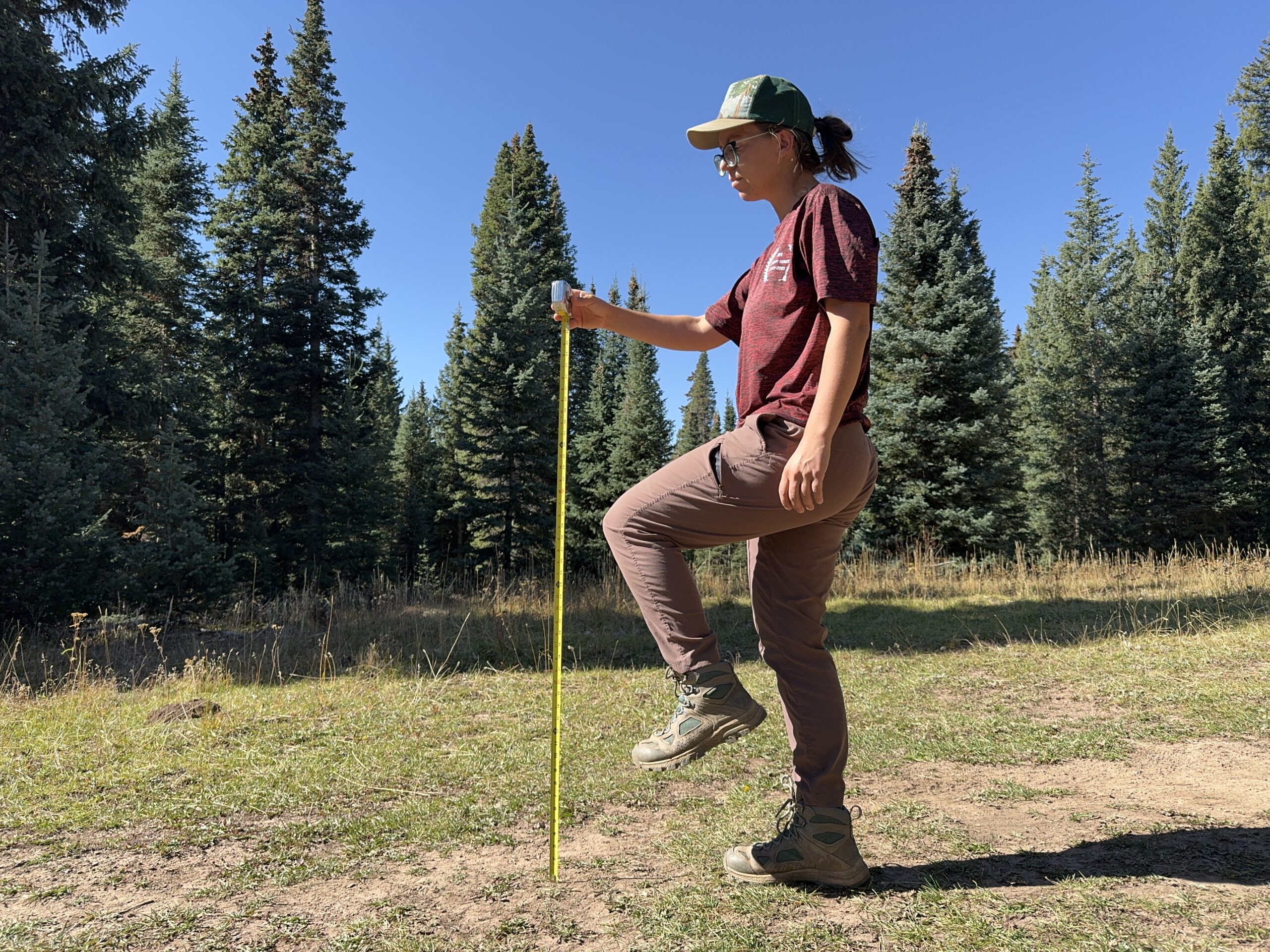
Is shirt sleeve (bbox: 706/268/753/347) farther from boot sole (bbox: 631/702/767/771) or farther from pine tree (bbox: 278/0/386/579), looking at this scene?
pine tree (bbox: 278/0/386/579)

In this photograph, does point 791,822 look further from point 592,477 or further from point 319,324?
point 592,477

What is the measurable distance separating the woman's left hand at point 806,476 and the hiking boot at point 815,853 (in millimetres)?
1065

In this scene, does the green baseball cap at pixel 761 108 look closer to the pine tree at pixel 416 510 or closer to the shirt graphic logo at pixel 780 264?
the shirt graphic logo at pixel 780 264

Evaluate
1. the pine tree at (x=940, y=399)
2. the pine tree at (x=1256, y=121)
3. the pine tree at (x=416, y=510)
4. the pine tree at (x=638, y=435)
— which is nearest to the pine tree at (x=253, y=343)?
the pine tree at (x=416, y=510)

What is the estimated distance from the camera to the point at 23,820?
3.21 meters

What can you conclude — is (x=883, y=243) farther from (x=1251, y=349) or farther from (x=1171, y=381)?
(x=1251, y=349)

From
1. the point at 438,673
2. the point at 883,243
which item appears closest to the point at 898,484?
the point at 883,243

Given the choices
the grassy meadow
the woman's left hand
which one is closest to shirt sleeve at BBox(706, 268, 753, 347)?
the woman's left hand

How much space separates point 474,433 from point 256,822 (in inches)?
756

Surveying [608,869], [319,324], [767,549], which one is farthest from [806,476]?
[319,324]

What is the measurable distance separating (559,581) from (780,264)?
139 centimetres

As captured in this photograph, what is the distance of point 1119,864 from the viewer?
2.42 meters

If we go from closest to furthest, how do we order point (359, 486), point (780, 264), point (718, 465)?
point (718, 465)
point (780, 264)
point (359, 486)

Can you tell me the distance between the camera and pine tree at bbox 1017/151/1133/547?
25531 mm
